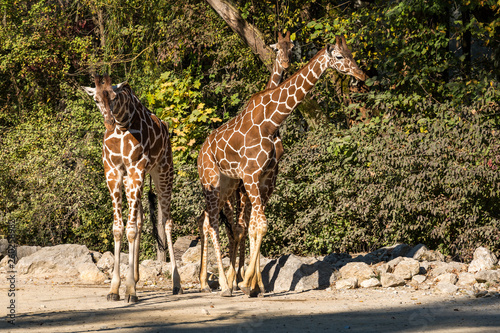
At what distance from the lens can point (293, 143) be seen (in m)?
13.9

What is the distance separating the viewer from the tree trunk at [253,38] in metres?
13.6

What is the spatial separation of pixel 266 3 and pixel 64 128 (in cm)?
630

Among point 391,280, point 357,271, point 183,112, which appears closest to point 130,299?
point 357,271

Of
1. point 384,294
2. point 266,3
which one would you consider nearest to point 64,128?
point 266,3

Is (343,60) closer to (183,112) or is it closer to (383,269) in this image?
(383,269)

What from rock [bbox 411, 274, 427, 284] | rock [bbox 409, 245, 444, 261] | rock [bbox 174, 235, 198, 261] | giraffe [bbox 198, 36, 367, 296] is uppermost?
giraffe [bbox 198, 36, 367, 296]

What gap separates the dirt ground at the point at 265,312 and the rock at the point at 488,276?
70 cm

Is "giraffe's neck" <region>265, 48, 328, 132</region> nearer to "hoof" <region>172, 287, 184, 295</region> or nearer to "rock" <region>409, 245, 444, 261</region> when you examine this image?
"hoof" <region>172, 287, 184, 295</region>

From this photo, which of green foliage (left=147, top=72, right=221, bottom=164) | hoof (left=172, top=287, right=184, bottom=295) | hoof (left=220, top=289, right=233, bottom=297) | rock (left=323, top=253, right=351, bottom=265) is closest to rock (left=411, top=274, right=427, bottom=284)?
rock (left=323, top=253, right=351, bottom=265)

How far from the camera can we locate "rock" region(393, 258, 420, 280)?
8.66m

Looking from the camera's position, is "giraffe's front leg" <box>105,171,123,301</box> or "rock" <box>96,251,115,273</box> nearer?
"giraffe's front leg" <box>105,171,123,301</box>

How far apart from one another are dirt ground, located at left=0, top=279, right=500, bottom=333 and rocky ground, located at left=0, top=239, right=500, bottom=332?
0.01 meters

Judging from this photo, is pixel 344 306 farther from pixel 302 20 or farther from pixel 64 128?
pixel 64 128

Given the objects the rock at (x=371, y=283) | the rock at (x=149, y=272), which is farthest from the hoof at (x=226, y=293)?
the rock at (x=149, y=272)
